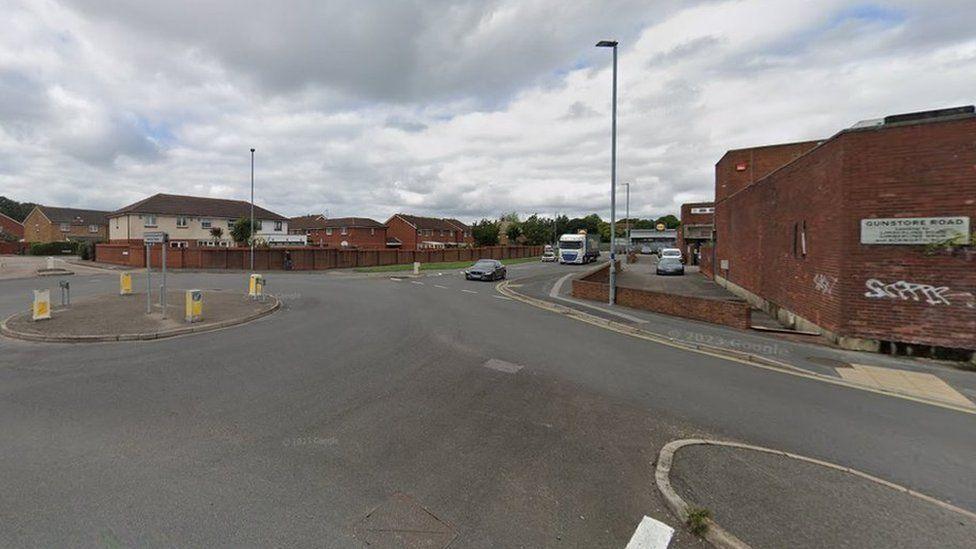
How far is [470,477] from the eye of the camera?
11.9 ft

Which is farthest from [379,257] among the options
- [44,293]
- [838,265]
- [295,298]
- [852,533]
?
[852,533]

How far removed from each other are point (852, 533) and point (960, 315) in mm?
8646

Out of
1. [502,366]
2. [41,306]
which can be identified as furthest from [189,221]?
[502,366]

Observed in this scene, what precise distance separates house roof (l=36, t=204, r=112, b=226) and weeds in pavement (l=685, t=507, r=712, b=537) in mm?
92037

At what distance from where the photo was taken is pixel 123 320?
34.0 feet

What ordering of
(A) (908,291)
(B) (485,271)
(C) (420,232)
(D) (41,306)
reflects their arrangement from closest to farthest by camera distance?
(A) (908,291), (D) (41,306), (B) (485,271), (C) (420,232)

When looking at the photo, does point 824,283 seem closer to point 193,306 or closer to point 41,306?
point 193,306

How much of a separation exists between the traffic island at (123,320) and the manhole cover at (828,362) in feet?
44.9

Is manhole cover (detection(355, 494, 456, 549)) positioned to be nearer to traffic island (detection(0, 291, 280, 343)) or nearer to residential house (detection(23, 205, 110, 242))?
traffic island (detection(0, 291, 280, 343))

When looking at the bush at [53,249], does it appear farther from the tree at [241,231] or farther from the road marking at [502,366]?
the road marking at [502,366]

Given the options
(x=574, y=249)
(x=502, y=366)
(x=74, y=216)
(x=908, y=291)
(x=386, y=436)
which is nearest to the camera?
(x=386, y=436)

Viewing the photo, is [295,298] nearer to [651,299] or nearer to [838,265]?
[651,299]

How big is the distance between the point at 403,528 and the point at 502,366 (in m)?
4.32

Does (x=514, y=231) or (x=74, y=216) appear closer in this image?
(x=74, y=216)
